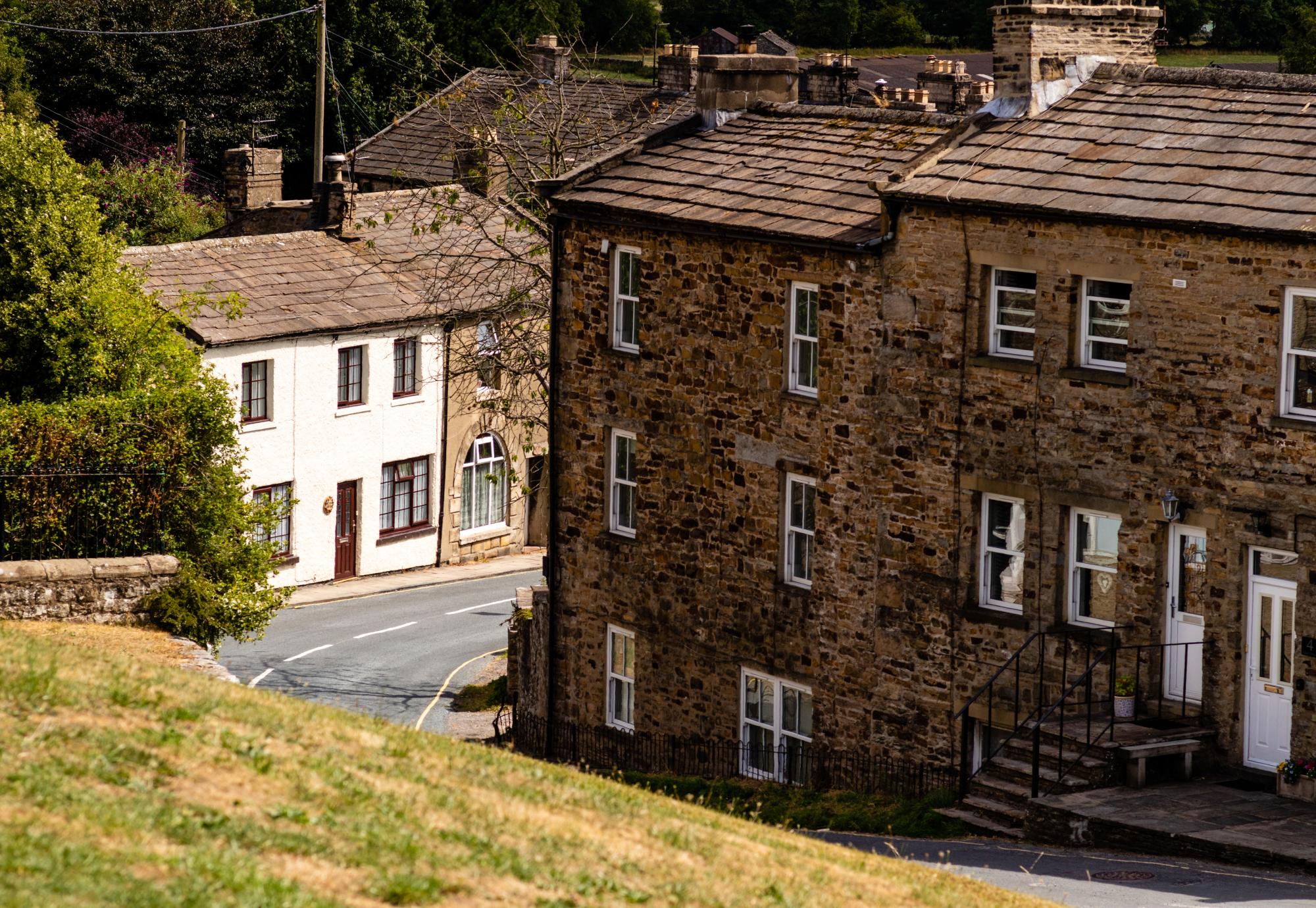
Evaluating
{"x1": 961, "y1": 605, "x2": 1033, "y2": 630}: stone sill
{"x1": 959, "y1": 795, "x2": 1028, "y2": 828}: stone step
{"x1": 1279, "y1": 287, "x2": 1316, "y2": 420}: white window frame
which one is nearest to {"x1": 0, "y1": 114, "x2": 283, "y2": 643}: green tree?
{"x1": 961, "y1": 605, "x2": 1033, "y2": 630}: stone sill

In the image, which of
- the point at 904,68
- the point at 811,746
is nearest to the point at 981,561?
the point at 811,746

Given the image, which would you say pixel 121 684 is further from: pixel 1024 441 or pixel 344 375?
pixel 344 375

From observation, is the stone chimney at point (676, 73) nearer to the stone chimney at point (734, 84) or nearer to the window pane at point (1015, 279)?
the stone chimney at point (734, 84)

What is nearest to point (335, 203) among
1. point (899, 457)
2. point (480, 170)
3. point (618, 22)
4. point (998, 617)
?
point (480, 170)

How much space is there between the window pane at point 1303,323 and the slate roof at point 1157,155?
97 cm

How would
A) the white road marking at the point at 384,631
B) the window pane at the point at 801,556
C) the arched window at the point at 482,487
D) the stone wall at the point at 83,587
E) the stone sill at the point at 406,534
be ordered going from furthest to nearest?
the arched window at the point at 482,487, the stone sill at the point at 406,534, the white road marking at the point at 384,631, the window pane at the point at 801,556, the stone wall at the point at 83,587

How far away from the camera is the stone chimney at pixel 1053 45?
1073 inches

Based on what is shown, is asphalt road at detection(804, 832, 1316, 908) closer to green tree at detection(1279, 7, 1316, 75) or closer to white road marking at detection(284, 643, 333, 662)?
white road marking at detection(284, 643, 333, 662)

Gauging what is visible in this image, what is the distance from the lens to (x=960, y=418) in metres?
25.9

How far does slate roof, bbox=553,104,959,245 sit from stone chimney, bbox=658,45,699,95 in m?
27.1

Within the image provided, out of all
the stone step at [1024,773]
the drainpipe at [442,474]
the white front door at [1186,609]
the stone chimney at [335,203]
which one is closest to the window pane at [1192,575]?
the white front door at [1186,609]

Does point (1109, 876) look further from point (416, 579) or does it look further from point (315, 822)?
point (416, 579)

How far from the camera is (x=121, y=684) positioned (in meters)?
16.6

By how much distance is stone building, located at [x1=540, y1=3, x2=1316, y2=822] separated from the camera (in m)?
23.6
